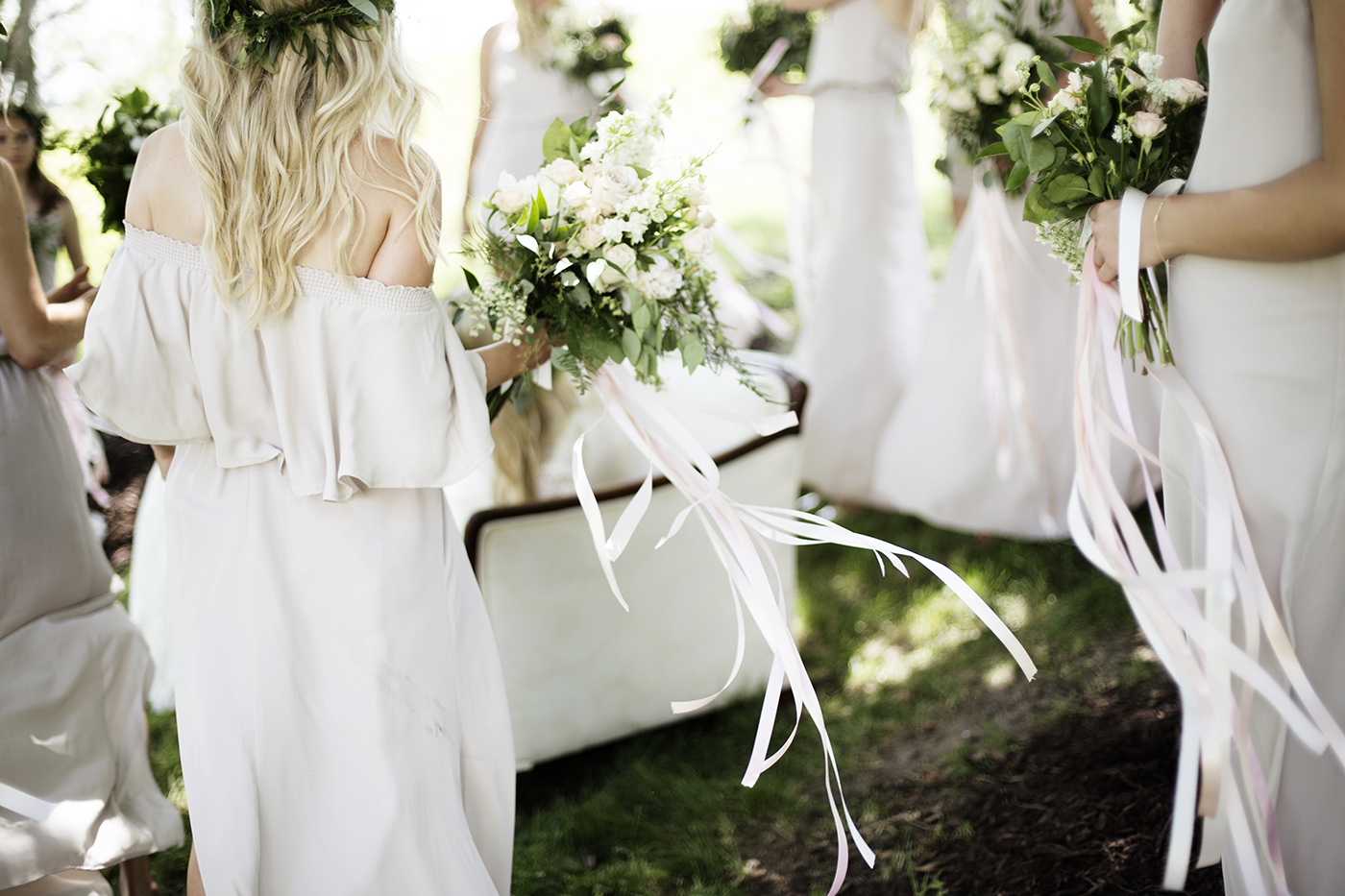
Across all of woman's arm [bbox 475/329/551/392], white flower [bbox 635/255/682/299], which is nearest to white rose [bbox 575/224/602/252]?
white flower [bbox 635/255/682/299]

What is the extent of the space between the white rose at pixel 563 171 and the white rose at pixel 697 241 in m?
0.28

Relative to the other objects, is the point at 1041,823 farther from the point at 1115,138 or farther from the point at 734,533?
the point at 1115,138

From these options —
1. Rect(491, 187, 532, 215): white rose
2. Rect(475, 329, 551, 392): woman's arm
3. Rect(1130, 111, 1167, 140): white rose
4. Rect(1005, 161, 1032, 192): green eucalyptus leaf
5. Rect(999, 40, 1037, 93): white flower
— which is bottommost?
Rect(475, 329, 551, 392): woman's arm

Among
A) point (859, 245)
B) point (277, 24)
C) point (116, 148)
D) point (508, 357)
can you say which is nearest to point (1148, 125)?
point (508, 357)

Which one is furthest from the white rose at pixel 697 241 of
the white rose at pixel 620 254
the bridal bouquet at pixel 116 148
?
the bridal bouquet at pixel 116 148

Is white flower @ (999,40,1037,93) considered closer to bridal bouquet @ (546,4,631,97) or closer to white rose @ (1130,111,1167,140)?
white rose @ (1130,111,1167,140)

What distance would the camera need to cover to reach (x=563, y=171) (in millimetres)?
2174

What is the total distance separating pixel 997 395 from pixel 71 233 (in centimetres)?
331

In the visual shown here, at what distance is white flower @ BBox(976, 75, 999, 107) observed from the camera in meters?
3.72

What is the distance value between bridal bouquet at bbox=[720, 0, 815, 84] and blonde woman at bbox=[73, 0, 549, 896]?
372cm

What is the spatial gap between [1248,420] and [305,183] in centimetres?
182

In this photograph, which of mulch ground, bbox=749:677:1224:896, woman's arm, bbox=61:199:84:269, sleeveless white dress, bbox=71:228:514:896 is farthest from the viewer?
mulch ground, bbox=749:677:1224:896

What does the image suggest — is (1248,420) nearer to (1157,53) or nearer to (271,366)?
(1157,53)

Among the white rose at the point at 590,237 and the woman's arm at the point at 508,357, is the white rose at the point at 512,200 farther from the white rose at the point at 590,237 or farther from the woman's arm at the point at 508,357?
the woman's arm at the point at 508,357
